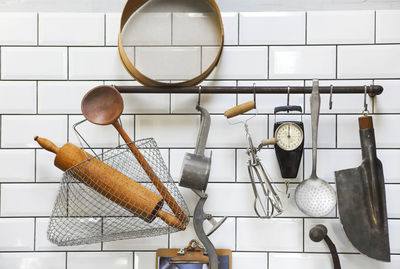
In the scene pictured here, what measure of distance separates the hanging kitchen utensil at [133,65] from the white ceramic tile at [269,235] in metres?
0.39

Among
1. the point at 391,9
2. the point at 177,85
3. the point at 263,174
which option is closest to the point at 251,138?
the point at 263,174

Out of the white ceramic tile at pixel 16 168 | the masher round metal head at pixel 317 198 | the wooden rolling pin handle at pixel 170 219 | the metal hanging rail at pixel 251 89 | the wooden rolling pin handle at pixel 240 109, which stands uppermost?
the metal hanging rail at pixel 251 89

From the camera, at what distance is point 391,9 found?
93 cm

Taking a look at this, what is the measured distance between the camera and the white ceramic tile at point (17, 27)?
93 cm

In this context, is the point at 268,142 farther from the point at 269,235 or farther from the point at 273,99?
the point at 269,235

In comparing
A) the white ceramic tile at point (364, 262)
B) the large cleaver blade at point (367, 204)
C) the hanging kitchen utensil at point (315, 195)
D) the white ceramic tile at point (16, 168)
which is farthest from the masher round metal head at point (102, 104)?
the white ceramic tile at point (364, 262)

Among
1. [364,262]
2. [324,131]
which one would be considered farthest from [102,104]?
[364,262]

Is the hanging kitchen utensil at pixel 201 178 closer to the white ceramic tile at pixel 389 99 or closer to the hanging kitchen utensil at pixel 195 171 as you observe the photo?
the hanging kitchen utensil at pixel 195 171

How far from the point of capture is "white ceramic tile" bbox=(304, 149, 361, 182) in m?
0.91

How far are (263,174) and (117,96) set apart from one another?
0.40 m

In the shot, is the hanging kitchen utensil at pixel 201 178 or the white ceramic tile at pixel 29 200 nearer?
the hanging kitchen utensil at pixel 201 178

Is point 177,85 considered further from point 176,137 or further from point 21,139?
point 21,139

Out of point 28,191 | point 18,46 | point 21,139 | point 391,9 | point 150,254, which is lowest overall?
point 150,254

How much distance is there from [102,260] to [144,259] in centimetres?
11
